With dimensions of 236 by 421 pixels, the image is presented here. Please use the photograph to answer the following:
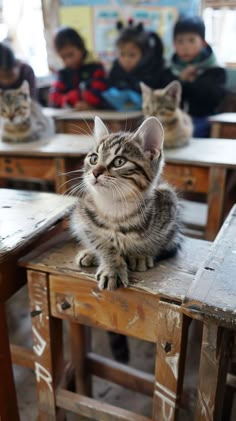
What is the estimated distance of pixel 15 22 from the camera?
307 centimetres

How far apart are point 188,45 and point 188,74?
0.58 ft

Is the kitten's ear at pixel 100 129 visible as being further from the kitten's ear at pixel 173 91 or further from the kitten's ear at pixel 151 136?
the kitten's ear at pixel 173 91

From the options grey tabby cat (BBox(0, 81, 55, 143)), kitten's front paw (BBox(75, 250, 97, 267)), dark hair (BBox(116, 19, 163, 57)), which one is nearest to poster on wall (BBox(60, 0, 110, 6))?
dark hair (BBox(116, 19, 163, 57))

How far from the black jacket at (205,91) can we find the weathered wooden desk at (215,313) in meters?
1.62

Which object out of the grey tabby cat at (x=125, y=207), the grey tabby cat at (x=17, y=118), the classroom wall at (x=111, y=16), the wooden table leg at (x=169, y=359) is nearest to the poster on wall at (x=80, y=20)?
the classroom wall at (x=111, y=16)

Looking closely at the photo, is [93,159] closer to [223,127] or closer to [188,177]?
[188,177]

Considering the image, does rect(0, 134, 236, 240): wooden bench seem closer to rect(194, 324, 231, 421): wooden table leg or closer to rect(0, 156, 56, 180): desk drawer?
rect(0, 156, 56, 180): desk drawer

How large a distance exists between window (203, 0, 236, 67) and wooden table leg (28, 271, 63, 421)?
2.14 m

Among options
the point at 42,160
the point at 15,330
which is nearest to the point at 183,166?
the point at 42,160

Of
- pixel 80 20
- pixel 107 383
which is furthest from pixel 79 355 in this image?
pixel 80 20

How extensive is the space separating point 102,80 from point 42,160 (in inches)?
52.9

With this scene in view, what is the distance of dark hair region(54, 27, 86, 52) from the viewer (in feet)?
8.82

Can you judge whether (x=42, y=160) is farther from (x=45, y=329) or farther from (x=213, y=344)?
(x=213, y=344)

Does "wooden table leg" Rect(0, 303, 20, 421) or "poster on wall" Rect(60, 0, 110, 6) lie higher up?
"poster on wall" Rect(60, 0, 110, 6)
